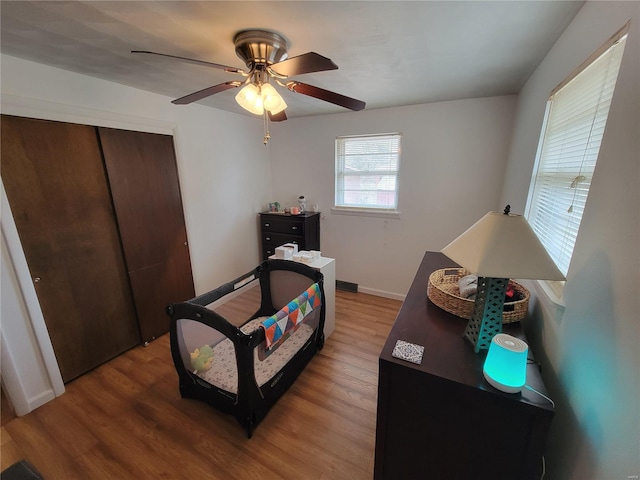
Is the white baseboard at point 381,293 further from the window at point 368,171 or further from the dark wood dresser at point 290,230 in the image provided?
the window at point 368,171

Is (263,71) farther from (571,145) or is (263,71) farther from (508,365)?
(508,365)

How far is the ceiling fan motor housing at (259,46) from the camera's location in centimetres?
130

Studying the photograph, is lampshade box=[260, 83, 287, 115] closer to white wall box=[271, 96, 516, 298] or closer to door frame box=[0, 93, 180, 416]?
door frame box=[0, 93, 180, 416]

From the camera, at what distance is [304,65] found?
1191 mm

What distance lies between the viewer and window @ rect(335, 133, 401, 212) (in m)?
3.02

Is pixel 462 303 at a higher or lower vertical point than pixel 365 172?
lower

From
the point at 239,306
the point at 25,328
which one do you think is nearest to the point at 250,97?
the point at 25,328

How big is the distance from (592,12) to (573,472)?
1.74 m

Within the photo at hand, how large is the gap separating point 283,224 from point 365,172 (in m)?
1.27

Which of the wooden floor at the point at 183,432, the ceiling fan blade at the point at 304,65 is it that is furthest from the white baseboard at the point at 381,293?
the ceiling fan blade at the point at 304,65

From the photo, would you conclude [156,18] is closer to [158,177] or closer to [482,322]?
[158,177]

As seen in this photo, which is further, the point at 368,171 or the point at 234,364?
the point at 368,171

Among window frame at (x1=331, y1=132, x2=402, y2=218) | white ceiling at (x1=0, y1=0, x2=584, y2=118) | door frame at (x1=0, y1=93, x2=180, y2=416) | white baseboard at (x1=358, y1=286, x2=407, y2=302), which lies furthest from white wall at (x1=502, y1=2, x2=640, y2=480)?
door frame at (x1=0, y1=93, x2=180, y2=416)

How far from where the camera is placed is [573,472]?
2.65 ft
